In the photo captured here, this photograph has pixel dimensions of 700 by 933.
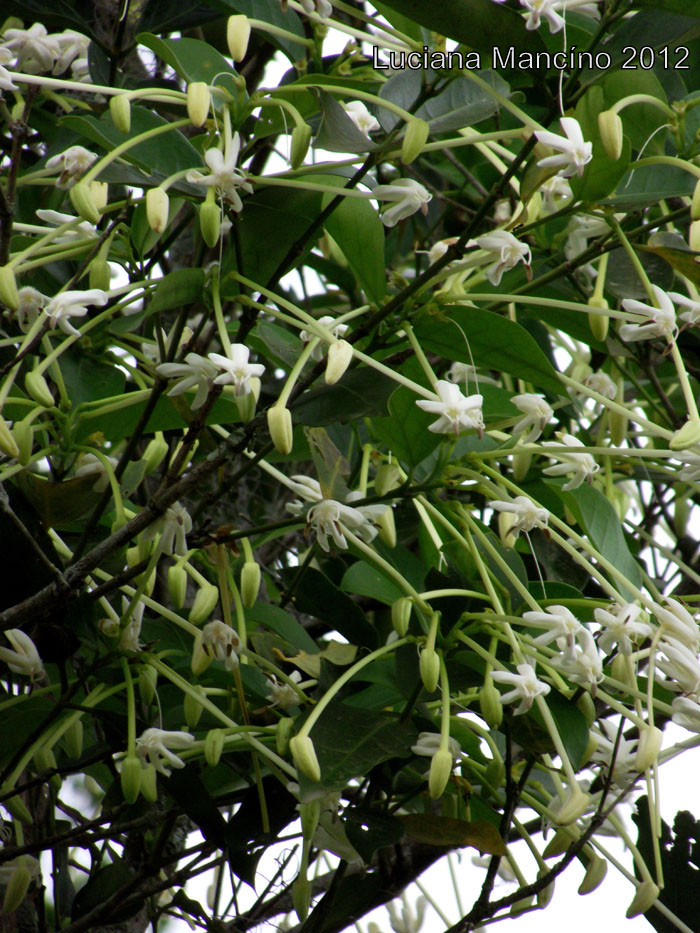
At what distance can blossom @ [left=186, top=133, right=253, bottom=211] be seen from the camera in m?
0.52

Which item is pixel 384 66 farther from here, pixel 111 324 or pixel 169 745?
pixel 169 745

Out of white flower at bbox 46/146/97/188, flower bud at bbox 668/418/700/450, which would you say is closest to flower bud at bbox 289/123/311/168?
white flower at bbox 46/146/97/188

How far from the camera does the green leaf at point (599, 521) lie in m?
0.70

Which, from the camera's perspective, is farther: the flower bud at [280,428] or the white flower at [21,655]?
the white flower at [21,655]

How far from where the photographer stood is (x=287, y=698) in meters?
0.64

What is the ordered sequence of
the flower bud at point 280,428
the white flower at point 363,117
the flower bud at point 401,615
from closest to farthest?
the flower bud at point 280,428, the flower bud at point 401,615, the white flower at point 363,117

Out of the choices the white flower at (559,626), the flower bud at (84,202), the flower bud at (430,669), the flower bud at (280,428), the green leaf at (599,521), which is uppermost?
the flower bud at (84,202)

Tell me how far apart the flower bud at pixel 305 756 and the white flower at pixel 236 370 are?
17 centimetres

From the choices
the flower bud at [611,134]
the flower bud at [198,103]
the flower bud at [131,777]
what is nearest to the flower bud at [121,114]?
the flower bud at [198,103]

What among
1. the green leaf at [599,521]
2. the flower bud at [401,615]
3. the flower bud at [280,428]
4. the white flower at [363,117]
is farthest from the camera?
the white flower at [363,117]

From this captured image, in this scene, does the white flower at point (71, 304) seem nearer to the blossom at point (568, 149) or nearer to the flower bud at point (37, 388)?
the flower bud at point (37, 388)

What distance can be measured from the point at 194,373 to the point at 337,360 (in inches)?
3.3

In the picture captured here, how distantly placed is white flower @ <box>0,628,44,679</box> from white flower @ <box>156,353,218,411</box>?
194mm

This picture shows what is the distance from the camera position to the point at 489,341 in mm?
595
